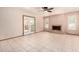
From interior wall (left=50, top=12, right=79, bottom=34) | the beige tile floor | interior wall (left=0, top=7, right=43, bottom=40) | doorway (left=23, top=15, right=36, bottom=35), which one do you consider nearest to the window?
interior wall (left=50, top=12, right=79, bottom=34)

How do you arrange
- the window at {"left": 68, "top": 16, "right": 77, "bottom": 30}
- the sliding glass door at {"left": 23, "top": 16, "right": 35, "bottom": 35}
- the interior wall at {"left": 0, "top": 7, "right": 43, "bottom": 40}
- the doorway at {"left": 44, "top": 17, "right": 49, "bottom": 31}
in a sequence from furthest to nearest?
the doorway at {"left": 44, "top": 17, "right": 49, "bottom": 31}
the sliding glass door at {"left": 23, "top": 16, "right": 35, "bottom": 35}
the window at {"left": 68, "top": 16, "right": 77, "bottom": 30}
the interior wall at {"left": 0, "top": 7, "right": 43, "bottom": 40}

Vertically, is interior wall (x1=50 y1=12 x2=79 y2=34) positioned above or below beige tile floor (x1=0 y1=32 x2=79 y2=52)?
above

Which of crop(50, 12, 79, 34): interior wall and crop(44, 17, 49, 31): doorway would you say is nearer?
crop(50, 12, 79, 34): interior wall

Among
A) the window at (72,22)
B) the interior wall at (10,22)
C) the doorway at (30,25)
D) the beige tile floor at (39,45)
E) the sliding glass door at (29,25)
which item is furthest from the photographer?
the doorway at (30,25)

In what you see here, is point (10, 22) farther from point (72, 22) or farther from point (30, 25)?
point (72, 22)

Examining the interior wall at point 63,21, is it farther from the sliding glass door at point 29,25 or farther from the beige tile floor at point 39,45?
the beige tile floor at point 39,45

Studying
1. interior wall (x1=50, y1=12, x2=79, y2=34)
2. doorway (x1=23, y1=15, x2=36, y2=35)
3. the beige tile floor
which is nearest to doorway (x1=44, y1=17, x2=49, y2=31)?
interior wall (x1=50, y1=12, x2=79, y2=34)

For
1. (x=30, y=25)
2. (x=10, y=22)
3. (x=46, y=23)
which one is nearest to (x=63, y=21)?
(x=46, y=23)

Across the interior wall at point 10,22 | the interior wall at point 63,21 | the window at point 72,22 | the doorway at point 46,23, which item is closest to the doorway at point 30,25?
the interior wall at point 10,22

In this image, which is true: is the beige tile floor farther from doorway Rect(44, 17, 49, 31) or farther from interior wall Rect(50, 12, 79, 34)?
doorway Rect(44, 17, 49, 31)

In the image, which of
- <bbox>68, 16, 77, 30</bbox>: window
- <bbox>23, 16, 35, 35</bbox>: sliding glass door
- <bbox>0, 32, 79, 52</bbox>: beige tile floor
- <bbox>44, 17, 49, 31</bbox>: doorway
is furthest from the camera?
<bbox>44, 17, 49, 31</bbox>: doorway

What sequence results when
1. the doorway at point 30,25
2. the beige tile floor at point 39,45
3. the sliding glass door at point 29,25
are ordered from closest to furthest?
the beige tile floor at point 39,45 → the sliding glass door at point 29,25 → the doorway at point 30,25

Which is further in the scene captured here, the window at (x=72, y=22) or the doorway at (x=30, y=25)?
the doorway at (x=30, y=25)
